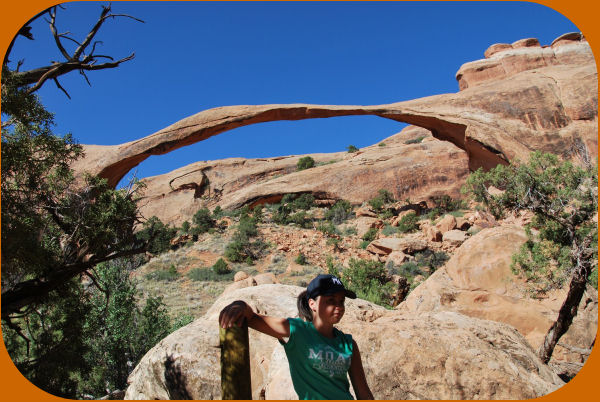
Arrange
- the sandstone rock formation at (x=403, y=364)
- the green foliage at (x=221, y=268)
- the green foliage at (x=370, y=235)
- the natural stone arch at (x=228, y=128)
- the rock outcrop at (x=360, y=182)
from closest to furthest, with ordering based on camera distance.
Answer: the sandstone rock formation at (x=403, y=364) < the natural stone arch at (x=228, y=128) < the green foliage at (x=221, y=268) < the green foliage at (x=370, y=235) < the rock outcrop at (x=360, y=182)

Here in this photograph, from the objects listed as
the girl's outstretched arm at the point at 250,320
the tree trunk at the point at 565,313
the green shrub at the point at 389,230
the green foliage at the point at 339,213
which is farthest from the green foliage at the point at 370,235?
the girl's outstretched arm at the point at 250,320

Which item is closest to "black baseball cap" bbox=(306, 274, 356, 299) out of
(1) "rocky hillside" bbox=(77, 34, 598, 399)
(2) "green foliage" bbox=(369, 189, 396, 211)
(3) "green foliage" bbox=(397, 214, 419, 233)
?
(1) "rocky hillside" bbox=(77, 34, 598, 399)

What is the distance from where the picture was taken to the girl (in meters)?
1.71

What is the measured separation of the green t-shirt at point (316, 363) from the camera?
1.71 m

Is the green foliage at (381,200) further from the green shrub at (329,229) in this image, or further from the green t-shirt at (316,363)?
the green t-shirt at (316,363)

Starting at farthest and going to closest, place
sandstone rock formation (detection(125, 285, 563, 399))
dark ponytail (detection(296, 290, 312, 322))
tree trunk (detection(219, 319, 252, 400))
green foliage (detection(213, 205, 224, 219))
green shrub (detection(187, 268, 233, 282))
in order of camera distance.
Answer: green foliage (detection(213, 205, 224, 219)) → green shrub (detection(187, 268, 233, 282)) → sandstone rock formation (detection(125, 285, 563, 399)) → dark ponytail (detection(296, 290, 312, 322)) → tree trunk (detection(219, 319, 252, 400))

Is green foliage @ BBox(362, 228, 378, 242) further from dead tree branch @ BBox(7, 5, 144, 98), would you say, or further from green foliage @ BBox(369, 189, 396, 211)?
dead tree branch @ BBox(7, 5, 144, 98)

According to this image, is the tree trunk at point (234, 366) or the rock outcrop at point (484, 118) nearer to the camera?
the tree trunk at point (234, 366)

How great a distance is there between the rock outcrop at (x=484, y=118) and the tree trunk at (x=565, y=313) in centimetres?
567

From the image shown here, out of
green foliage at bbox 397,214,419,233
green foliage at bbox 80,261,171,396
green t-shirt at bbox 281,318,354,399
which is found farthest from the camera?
green foliage at bbox 397,214,419,233

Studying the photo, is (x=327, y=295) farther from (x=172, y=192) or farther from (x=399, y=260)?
(x=172, y=192)

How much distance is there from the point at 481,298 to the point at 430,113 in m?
7.75

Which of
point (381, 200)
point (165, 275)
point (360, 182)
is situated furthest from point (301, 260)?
point (360, 182)

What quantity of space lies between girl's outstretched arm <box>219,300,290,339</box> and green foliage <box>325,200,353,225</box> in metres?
22.5
